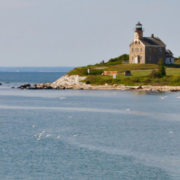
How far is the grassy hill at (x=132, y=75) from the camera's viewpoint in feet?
448

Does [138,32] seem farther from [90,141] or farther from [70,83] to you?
[90,141]

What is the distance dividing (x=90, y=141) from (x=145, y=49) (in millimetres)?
107280

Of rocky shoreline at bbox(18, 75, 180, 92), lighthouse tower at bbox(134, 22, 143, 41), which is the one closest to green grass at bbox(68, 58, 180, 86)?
rocky shoreline at bbox(18, 75, 180, 92)

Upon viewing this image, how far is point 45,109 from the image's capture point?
92938mm

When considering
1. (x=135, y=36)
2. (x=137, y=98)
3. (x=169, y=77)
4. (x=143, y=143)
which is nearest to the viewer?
(x=143, y=143)

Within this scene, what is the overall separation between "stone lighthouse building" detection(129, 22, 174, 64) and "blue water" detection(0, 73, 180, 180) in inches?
2564

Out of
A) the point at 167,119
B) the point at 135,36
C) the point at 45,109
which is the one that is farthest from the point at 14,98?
the point at 135,36

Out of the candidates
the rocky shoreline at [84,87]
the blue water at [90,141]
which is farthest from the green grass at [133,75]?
the blue water at [90,141]

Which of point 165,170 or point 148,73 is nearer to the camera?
point 165,170

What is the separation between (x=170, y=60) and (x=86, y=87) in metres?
39.8

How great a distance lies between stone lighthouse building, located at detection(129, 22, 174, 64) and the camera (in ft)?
536

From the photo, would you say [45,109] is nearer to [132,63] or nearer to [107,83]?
[107,83]

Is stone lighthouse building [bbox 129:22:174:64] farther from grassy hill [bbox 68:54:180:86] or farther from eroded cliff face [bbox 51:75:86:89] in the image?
eroded cliff face [bbox 51:75:86:89]

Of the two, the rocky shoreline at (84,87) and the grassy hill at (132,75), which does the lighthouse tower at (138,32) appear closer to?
the grassy hill at (132,75)
